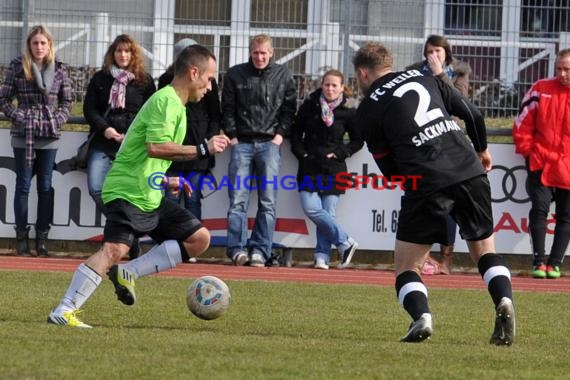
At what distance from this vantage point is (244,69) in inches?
579

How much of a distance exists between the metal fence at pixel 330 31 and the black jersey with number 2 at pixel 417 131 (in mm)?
7525

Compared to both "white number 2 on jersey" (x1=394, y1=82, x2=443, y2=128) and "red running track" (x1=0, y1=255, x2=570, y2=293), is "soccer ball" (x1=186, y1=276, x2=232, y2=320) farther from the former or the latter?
"red running track" (x1=0, y1=255, x2=570, y2=293)

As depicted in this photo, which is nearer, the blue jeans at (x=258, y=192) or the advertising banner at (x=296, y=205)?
the blue jeans at (x=258, y=192)

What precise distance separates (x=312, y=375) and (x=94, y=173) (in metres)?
8.53

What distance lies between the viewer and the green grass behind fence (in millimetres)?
6688

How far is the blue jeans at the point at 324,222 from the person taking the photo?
1484 cm

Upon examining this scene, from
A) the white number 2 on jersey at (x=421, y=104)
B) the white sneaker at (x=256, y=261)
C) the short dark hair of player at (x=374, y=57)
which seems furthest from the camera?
the white sneaker at (x=256, y=261)

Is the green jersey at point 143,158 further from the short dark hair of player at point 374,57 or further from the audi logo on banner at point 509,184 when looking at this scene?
the audi logo on banner at point 509,184

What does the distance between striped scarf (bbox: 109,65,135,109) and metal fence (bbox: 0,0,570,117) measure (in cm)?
183

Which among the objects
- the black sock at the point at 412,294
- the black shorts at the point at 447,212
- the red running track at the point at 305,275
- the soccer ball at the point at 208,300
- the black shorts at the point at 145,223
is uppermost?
the black shorts at the point at 447,212

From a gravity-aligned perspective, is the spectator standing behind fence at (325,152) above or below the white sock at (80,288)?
above

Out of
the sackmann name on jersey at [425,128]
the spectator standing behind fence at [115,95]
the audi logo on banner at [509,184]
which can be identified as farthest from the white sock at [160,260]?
the audi logo on banner at [509,184]

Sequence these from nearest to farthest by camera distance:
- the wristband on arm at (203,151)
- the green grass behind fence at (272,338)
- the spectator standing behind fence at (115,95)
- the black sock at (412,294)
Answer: the green grass behind fence at (272,338) → the black sock at (412,294) → the wristband on arm at (203,151) → the spectator standing behind fence at (115,95)

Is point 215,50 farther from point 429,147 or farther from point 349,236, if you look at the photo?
point 429,147
